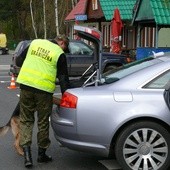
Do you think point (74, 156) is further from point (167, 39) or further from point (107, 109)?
point (167, 39)

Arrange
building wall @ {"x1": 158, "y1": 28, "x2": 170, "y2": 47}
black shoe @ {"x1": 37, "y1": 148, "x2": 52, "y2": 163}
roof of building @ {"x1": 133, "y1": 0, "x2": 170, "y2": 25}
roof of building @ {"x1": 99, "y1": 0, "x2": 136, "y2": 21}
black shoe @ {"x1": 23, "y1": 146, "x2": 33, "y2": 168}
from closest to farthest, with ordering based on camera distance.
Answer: black shoe @ {"x1": 23, "y1": 146, "x2": 33, "y2": 168} < black shoe @ {"x1": 37, "y1": 148, "x2": 52, "y2": 163} < roof of building @ {"x1": 133, "y1": 0, "x2": 170, "y2": 25} < building wall @ {"x1": 158, "y1": 28, "x2": 170, "y2": 47} < roof of building @ {"x1": 99, "y1": 0, "x2": 136, "y2": 21}

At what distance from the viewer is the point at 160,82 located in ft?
19.4

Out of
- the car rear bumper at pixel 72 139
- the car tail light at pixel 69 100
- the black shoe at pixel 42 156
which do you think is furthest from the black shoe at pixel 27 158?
the car tail light at pixel 69 100

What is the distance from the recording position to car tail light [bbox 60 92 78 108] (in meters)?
5.86

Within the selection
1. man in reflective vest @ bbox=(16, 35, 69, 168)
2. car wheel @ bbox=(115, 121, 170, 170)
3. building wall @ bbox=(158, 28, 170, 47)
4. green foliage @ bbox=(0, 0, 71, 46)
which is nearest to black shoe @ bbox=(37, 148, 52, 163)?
man in reflective vest @ bbox=(16, 35, 69, 168)

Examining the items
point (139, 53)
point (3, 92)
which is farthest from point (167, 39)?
point (3, 92)

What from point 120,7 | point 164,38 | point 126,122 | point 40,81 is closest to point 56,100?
point 40,81

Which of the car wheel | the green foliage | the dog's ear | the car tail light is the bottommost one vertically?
the green foliage

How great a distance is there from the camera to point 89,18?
3409 cm

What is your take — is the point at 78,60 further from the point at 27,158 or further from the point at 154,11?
the point at 27,158

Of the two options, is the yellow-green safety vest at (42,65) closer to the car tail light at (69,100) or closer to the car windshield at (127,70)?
the car tail light at (69,100)

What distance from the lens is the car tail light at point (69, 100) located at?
5860 millimetres

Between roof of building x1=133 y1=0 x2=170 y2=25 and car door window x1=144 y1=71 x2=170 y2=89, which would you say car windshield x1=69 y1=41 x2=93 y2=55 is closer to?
roof of building x1=133 y1=0 x2=170 y2=25

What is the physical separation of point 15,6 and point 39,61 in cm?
6064
